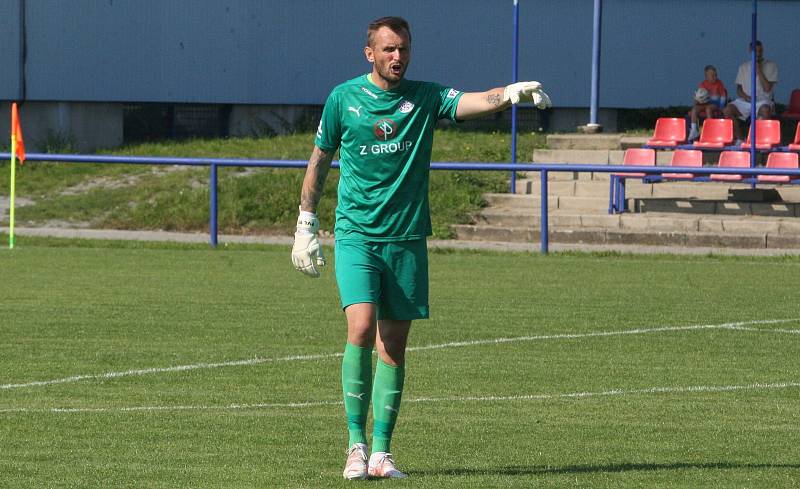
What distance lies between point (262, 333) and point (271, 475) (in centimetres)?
547

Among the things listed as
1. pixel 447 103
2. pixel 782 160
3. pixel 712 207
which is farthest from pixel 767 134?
pixel 447 103

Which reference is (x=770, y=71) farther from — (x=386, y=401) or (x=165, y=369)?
(x=386, y=401)

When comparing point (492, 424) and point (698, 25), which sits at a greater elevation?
point (698, 25)

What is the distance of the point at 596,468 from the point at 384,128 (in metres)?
1.83

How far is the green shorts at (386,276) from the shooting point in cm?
728

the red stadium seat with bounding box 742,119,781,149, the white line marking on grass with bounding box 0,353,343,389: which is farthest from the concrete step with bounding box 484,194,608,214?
the white line marking on grass with bounding box 0,353,343,389

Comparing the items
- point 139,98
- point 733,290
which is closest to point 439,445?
point 733,290

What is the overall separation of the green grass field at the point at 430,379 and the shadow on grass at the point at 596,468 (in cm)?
2

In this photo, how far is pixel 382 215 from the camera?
23.9ft

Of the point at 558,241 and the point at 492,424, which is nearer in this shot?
the point at 492,424

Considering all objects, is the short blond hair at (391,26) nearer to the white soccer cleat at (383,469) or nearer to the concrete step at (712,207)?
the white soccer cleat at (383,469)

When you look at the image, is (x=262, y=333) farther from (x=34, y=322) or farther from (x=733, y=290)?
(x=733, y=290)

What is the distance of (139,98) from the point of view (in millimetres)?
31328

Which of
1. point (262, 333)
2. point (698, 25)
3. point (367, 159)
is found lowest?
point (262, 333)
